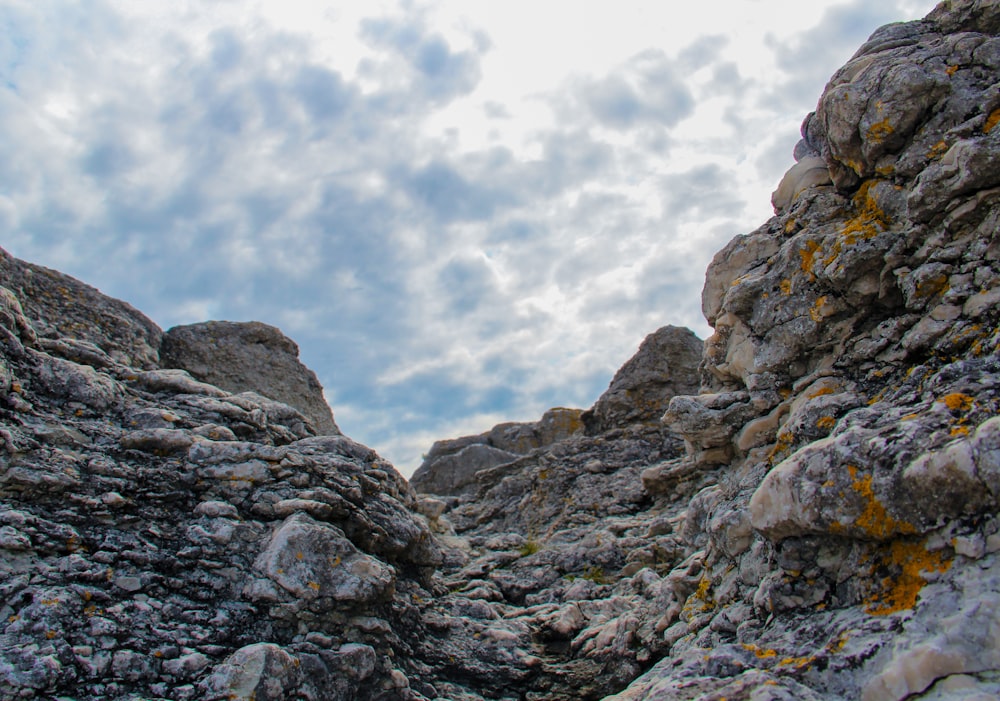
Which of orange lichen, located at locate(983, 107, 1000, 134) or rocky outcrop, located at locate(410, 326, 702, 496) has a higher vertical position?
rocky outcrop, located at locate(410, 326, 702, 496)

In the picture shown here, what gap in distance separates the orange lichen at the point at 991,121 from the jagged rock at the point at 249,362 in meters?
14.4

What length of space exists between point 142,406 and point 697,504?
827cm

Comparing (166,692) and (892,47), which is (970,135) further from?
(166,692)

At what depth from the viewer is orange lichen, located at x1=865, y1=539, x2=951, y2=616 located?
4.44 meters

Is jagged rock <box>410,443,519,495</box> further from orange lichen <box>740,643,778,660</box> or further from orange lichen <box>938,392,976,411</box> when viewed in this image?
orange lichen <box>938,392,976,411</box>

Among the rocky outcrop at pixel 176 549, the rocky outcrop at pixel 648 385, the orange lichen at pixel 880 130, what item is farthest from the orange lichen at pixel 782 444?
the rocky outcrop at pixel 648 385

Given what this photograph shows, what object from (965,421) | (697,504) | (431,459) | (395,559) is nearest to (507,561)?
(395,559)

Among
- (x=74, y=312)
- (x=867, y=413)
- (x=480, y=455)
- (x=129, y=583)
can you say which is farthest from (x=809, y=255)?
(x=480, y=455)

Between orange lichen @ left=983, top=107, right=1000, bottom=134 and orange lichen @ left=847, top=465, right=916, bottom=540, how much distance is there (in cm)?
348

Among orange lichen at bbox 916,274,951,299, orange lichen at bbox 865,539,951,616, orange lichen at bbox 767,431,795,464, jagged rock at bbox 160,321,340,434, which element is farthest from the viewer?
jagged rock at bbox 160,321,340,434

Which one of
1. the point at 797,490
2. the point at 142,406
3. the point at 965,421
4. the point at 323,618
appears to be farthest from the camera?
the point at 142,406

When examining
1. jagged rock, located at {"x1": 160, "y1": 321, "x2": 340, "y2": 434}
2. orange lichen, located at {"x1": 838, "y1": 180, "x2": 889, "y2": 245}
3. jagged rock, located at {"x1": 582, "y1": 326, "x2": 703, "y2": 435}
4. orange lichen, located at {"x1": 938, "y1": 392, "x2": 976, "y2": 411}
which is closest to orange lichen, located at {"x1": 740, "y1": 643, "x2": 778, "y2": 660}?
orange lichen, located at {"x1": 938, "y1": 392, "x2": 976, "y2": 411}

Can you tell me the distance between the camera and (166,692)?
5.81m

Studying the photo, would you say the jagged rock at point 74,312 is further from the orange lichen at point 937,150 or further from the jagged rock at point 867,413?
the orange lichen at point 937,150
